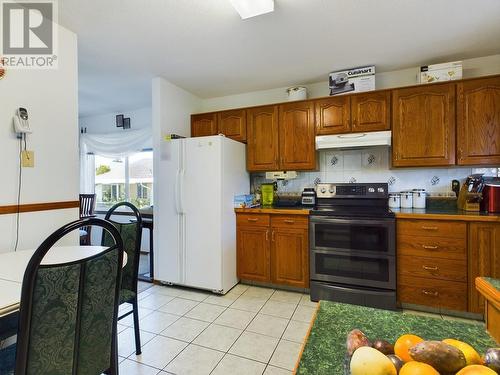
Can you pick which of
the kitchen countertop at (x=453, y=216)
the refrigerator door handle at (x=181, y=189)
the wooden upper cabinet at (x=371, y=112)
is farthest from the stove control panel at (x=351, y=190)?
the refrigerator door handle at (x=181, y=189)

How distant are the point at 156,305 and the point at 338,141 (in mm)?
2552

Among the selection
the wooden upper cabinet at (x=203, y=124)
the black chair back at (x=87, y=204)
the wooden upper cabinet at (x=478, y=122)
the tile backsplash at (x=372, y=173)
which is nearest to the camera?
the wooden upper cabinet at (x=478, y=122)

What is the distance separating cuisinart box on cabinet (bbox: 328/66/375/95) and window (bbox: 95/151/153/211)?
3202mm

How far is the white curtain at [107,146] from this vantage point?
177 inches

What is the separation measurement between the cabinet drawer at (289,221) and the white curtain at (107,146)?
2723 mm

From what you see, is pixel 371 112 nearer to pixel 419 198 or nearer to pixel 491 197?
pixel 419 198

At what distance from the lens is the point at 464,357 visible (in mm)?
463

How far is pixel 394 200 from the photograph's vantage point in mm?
2836

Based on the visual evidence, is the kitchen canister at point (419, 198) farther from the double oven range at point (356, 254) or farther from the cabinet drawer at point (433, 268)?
the cabinet drawer at point (433, 268)

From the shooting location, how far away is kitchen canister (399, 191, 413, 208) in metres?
2.77

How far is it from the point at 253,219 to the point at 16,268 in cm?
210

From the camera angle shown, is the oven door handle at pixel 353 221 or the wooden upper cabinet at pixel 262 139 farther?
the wooden upper cabinet at pixel 262 139

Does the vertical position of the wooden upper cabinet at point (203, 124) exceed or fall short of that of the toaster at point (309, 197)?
it exceeds it

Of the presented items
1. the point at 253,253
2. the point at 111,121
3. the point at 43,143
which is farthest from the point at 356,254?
the point at 111,121
